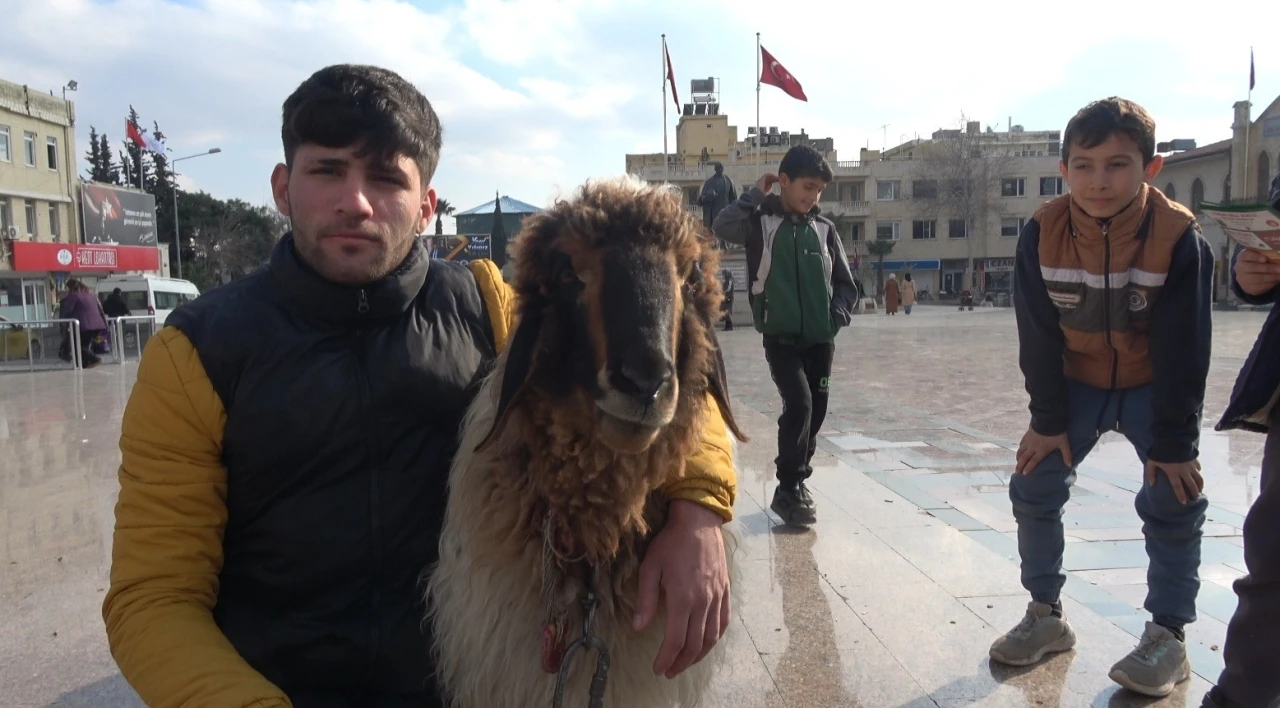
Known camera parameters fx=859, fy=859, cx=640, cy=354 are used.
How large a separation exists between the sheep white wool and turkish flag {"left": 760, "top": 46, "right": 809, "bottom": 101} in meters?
34.2

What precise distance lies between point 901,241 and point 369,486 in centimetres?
6920

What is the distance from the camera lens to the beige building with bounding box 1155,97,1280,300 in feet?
143

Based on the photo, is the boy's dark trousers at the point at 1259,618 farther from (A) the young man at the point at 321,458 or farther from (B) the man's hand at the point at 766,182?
(B) the man's hand at the point at 766,182

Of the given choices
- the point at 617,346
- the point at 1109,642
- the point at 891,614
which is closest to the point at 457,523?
the point at 617,346

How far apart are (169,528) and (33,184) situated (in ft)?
155

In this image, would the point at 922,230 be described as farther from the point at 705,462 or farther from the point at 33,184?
the point at 705,462

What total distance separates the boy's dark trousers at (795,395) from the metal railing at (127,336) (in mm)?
17762

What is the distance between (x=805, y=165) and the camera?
192 inches

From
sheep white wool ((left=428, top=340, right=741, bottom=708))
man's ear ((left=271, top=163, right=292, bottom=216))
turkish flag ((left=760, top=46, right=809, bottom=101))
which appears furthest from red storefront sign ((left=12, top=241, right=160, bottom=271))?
sheep white wool ((left=428, top=340, right=741, bottom=708))

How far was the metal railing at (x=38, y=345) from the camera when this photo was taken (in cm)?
1695

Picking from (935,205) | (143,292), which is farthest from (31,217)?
(935,205)

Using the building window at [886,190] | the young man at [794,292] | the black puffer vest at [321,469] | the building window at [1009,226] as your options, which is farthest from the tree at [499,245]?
the building window at [1009,226]

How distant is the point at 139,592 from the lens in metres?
1.78

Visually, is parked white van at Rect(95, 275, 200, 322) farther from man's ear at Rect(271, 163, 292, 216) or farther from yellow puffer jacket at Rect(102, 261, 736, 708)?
yellow puffer jacket at Rect(102, 261, 736, 708)
